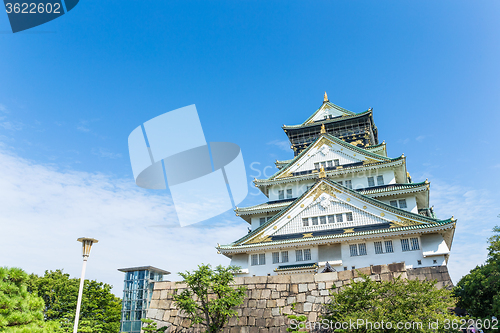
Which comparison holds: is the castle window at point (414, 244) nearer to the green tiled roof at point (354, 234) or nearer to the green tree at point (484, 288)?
the green tiled roof at point (354, 234)

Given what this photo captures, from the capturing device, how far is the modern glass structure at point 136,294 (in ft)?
65.9

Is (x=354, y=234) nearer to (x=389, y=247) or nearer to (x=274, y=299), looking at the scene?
(x=389, y=247)

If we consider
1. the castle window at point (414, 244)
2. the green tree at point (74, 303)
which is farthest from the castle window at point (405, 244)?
the green tree at point (74, 303)

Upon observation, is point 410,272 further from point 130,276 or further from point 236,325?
point 130,276

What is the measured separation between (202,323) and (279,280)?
12.3 ft

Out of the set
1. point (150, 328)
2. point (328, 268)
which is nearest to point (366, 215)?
point (328, 268)

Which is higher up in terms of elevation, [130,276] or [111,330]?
[130,276]

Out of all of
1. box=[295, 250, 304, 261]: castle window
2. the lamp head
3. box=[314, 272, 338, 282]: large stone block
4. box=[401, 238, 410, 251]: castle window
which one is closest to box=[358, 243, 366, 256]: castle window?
box=[401, 238, 410, 251]: castle window

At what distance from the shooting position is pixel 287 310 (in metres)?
14.2

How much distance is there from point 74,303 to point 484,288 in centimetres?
3137

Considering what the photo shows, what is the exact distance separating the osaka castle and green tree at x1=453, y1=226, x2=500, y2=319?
494 centimetres

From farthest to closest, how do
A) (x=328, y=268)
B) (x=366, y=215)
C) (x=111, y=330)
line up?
(x=111, y=330) → (x=366, y=215) → (x=328, y=268)

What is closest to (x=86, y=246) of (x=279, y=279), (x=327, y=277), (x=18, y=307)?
(x=18, y=307)

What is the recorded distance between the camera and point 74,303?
3033 cm
